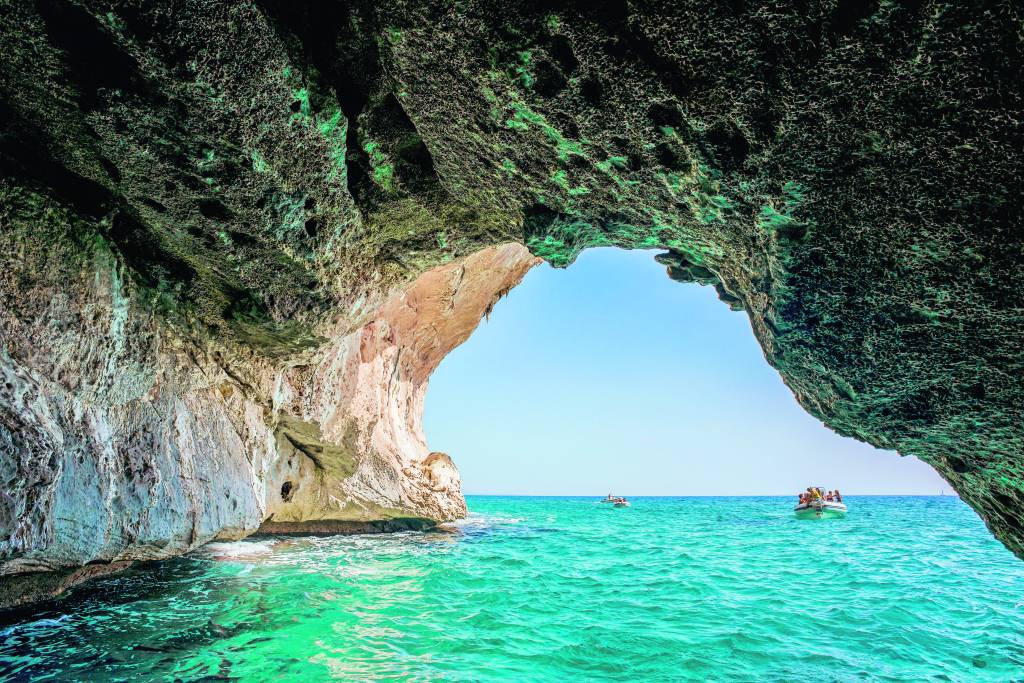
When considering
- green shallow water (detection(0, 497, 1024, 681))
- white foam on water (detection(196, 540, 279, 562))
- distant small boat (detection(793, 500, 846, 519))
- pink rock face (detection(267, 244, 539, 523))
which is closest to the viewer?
green shallow water (detection(0, 497, 1024, 681))

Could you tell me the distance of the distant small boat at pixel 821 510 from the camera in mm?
24061

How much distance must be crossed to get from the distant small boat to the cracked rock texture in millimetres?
24256

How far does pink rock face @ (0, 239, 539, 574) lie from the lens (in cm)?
349

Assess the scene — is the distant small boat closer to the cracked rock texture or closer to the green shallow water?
the green shallow water

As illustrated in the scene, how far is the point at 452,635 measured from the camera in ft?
16.8

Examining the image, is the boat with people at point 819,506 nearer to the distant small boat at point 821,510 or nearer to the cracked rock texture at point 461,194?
the distant small boat at point 821,510

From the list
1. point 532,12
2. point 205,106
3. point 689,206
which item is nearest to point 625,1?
point 532,12

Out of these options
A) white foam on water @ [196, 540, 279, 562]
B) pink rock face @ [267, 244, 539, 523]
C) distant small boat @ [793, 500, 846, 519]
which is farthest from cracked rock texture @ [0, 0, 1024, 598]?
distant small boat @ [793, 500, 846, 519]

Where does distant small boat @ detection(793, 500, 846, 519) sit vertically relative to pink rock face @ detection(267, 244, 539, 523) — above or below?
below

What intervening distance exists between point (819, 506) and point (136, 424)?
2822 centimetres

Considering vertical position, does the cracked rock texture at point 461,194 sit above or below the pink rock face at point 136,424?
above

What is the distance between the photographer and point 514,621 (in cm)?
570

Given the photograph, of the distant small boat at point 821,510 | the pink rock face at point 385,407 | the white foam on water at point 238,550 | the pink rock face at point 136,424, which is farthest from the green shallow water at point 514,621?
the distant small boat at point 821,510

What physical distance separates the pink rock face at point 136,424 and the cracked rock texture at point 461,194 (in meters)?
0.03
